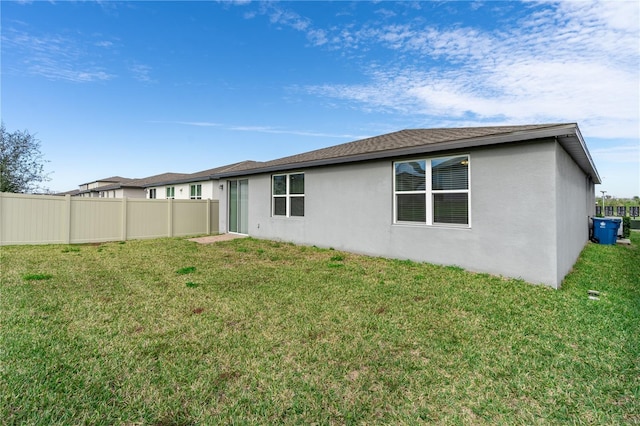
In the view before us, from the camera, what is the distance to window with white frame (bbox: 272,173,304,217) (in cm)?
1054

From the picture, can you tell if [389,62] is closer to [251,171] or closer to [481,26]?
[481,26]

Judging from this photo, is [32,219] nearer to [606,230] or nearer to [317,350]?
[317,350]

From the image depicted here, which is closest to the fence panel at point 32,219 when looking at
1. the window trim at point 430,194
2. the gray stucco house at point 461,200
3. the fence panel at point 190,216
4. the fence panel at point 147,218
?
the fence panel at point 147,218

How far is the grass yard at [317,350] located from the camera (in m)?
2.13

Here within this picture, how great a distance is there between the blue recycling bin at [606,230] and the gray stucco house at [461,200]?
4621mm

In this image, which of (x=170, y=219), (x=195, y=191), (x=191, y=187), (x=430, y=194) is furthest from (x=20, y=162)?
(x=430, y=194)

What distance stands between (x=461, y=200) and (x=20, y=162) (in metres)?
33.3

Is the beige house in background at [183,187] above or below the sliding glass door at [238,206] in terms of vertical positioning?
above

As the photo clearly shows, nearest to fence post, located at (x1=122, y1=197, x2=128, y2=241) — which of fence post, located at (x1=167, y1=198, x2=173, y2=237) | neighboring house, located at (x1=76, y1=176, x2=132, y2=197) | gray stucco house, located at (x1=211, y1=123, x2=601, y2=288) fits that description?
fence post, located at (x1=167, y1=198, x2=173, y2=237)

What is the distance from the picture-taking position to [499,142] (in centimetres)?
574

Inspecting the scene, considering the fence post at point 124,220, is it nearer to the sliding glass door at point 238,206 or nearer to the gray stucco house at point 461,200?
the sliding glass door at point 238,206

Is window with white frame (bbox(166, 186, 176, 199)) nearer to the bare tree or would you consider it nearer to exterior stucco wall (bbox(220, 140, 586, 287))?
exterior stucco wall (bbox(220, 140, 586, 287))

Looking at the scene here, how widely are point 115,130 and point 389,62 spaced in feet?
57.8

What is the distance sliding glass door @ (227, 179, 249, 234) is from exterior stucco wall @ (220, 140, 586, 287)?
498 centimetres
